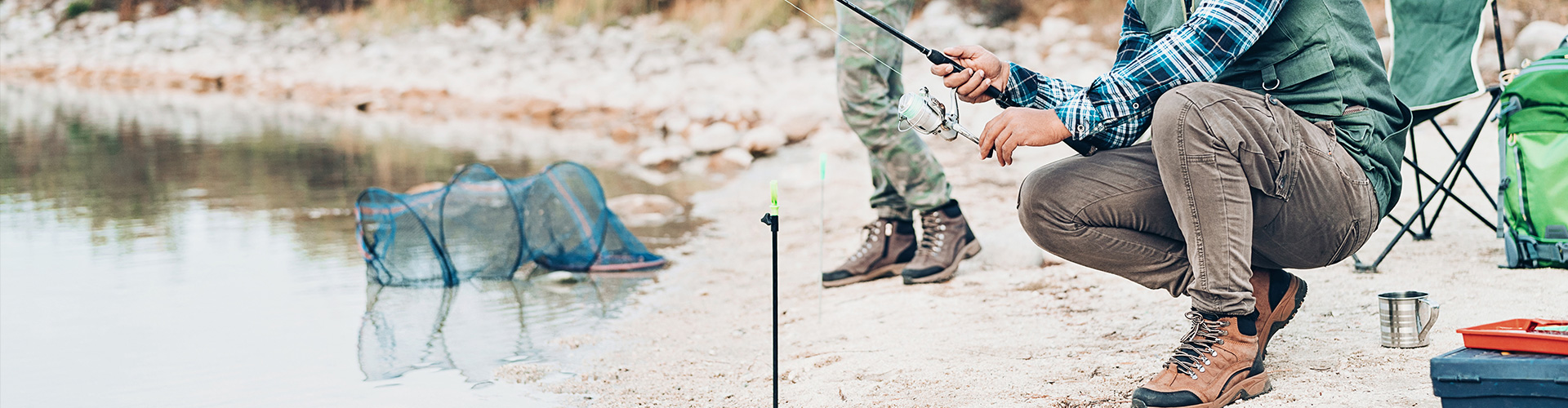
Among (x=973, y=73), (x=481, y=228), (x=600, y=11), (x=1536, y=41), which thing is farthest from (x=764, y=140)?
(x=600, y=11)

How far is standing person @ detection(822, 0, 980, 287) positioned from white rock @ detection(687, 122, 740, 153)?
3535mm

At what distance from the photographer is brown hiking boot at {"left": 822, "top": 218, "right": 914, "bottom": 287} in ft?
11.3

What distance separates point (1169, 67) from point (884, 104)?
Result: 4.43ft

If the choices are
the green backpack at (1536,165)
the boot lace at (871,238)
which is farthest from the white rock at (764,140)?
the green backpack at (1536,165)

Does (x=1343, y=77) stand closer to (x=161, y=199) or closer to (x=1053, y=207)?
(x=1053, y=207)

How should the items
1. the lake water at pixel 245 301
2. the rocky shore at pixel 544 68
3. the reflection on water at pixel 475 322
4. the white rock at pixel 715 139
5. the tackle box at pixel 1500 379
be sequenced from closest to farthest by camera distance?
the tackle box at pixel 1500 379, the lake water at pixel 245 301, the reflection on water at pixel 475 322, the white rock at pixel 715 139, the rocky shore at pixel 544 68

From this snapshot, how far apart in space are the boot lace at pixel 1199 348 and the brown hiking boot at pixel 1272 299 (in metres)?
0.17

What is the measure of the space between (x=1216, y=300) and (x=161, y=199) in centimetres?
535

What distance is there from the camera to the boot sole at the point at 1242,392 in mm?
1978

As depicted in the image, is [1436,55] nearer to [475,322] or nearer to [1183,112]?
[1183,112]

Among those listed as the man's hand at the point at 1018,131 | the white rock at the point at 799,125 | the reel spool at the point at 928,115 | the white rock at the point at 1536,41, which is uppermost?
the white rock at the point at 1536,41

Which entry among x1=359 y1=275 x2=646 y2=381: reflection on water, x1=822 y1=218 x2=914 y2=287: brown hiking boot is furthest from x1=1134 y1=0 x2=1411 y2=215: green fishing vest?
x1=359 y1=275 x2=646 y2=381: reflection on water

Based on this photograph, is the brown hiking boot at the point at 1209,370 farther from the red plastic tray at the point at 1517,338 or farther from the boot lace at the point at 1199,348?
the red plastic tray at the point at 1517,338

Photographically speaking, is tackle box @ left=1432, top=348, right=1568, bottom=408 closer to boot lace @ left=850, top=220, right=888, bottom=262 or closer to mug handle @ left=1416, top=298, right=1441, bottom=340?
mug handle @ left=1416, top=298, right=1441, bottom=340
